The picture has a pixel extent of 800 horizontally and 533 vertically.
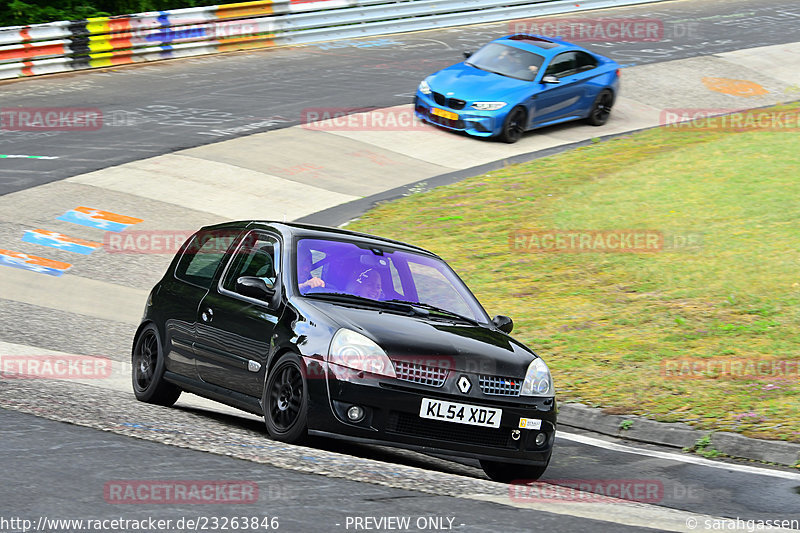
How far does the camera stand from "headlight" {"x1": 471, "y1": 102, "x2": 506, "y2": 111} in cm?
2073

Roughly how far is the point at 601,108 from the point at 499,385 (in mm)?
16630

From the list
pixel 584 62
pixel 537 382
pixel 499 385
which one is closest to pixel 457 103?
pixel 584 62

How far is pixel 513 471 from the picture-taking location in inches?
301

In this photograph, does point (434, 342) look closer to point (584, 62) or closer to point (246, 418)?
point (246, 418)

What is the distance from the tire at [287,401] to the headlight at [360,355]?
0.86ft

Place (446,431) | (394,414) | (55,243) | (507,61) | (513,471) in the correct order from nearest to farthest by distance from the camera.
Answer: (394,414) → (446,431) → (513,471) → (55,243) → (507,61)

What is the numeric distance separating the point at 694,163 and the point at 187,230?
28.9ft

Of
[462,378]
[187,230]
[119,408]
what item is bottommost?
[187,230]

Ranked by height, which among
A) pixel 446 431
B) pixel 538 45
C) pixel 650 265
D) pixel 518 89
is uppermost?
pixel 446 431

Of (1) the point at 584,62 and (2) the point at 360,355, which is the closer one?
(2) the point at 360,355

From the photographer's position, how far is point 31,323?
449 inches

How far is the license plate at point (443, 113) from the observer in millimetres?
21016

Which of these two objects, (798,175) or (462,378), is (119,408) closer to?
(462,378)

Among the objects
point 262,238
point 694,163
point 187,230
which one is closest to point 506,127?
point 694,163
